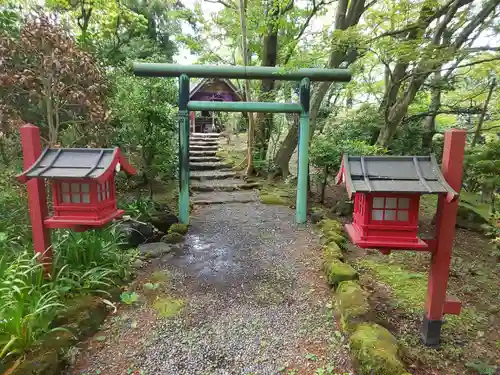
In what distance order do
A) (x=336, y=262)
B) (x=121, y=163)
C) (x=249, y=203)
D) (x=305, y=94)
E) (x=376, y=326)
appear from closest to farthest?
1. (x=376, y=326)
2. (x=121, y=163)
3. (x=336, y=262)
4. (x=305, y=94)
5. (x=249, y=203)

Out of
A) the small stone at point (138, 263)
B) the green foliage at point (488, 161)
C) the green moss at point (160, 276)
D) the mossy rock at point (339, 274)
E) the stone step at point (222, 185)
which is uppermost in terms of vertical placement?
the green foliage at point (488, 161)

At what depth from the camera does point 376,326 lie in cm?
298

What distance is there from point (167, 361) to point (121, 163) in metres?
1.98

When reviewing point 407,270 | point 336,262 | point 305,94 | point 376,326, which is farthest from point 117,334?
point 305,94

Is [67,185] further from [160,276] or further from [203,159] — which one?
[203,159]

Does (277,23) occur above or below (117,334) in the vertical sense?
above

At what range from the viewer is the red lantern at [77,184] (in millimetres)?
2916

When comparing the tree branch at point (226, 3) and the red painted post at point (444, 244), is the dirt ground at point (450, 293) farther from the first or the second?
the tree branch at point (226, 3)

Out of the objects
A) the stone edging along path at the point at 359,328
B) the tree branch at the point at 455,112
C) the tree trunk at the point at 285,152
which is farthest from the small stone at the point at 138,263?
the tree branch at the point at 455,112

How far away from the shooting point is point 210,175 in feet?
34.2

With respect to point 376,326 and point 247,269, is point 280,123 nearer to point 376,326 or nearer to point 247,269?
point 247,269

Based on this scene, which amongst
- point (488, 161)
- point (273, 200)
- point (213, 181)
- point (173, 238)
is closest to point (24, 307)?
point (173, 238)

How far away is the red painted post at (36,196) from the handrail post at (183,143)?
2.99 meters

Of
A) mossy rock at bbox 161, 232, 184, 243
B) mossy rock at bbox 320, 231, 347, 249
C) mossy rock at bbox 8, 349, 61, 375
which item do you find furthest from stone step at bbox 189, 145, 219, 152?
mossy rock at bbox 8, 349, 61, 375
